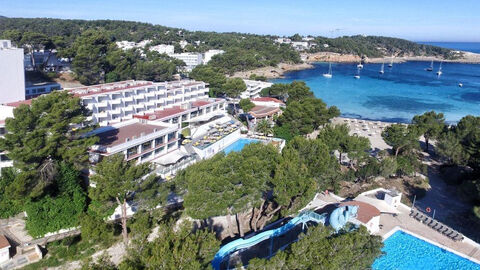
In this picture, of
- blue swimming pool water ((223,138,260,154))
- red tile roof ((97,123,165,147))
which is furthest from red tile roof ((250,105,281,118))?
red tile roof ((97,123,165,147))

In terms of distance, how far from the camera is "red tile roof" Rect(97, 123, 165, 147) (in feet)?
70.6

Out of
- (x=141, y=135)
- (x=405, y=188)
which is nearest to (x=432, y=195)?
(x=405, y=188)

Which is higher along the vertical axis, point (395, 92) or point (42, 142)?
point (395, 92)

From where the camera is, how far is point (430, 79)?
98375 millimetres

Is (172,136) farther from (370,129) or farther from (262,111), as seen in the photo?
(370,129)

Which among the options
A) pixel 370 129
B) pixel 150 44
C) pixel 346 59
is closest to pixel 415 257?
pixel 370 129

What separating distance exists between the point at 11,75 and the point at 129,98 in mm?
9598

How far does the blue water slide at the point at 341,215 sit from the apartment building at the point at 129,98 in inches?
727

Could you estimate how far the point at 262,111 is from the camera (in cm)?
4128

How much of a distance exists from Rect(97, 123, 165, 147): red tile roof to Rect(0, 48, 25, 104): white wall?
12.0 metres

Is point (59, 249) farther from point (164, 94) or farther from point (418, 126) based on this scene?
point (418, 126)

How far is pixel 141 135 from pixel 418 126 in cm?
2594

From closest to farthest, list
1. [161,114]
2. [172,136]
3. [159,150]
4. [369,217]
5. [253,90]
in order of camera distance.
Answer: [369,217]
[159,150]
[172,136]
[161,114]
[253,90]

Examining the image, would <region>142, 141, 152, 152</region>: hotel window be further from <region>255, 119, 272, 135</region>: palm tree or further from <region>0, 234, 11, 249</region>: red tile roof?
<region>255, 119, 272, 135</region>: palm tree
